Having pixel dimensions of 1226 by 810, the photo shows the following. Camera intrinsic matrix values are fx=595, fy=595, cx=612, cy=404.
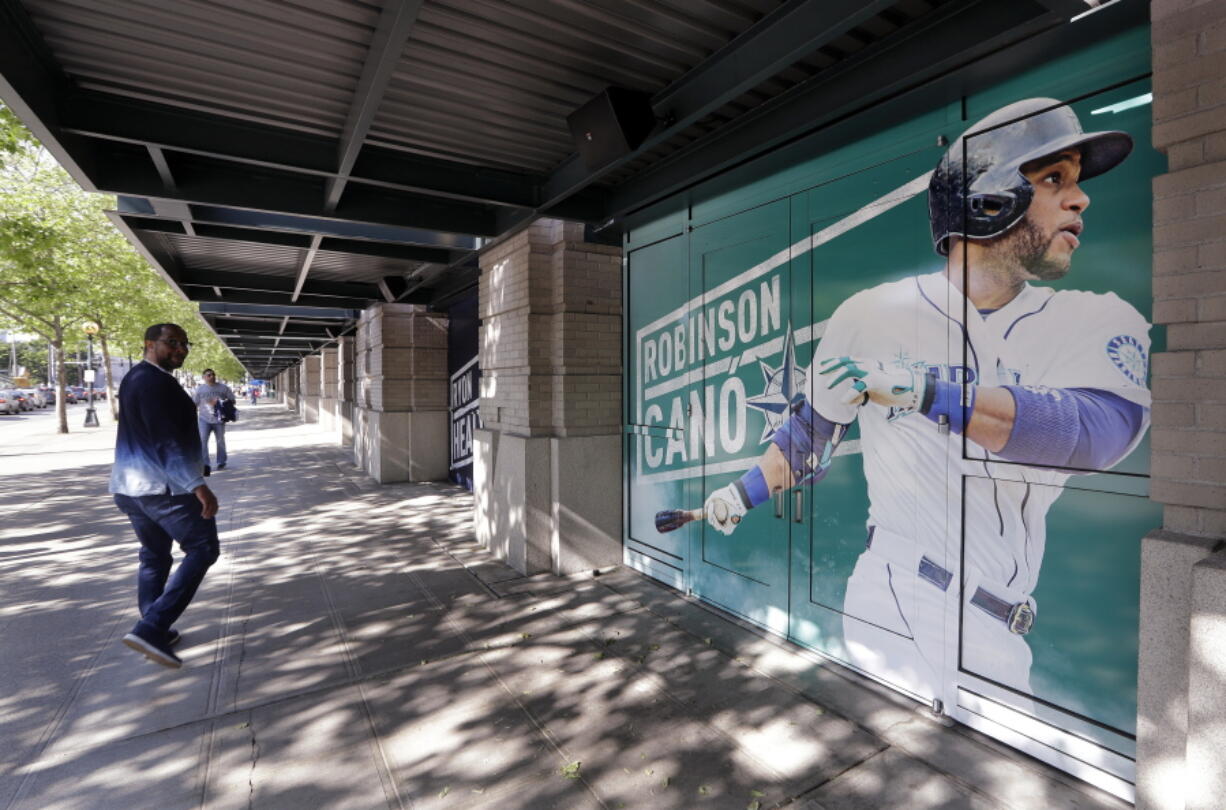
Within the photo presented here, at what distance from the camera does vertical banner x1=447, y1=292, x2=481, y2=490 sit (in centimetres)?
1009

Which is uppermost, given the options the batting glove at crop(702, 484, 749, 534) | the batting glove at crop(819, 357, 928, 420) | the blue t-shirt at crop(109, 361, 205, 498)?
the batting glove at crop(819, 357, 928, 420)

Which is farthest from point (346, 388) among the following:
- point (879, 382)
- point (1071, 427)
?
point (1071, 427)

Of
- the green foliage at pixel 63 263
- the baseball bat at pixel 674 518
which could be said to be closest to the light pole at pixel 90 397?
the green foliage at pixel 63 263

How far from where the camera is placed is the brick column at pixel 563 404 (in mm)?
5684

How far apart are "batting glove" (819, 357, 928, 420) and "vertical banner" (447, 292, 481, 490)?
708 centimetres

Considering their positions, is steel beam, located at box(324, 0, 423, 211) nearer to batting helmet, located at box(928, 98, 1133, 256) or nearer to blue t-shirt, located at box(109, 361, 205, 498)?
blue t-shirt, located at box(109, 361, 205, 498)

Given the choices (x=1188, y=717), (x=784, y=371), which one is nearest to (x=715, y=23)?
(x=784, y=371)

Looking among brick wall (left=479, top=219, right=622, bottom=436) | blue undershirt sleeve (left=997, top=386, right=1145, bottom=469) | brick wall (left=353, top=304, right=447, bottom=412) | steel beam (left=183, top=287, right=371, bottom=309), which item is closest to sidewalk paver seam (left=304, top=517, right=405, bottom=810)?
brick wall (left=479, top=219, right=622, bottom=436)

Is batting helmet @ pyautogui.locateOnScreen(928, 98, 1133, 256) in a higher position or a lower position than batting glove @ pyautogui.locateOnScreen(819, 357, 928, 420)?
higher

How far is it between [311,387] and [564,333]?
1040 inches

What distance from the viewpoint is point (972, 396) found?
3090mm

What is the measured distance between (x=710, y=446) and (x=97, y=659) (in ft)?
15.0

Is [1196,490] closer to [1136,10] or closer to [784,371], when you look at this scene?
[1136,10]

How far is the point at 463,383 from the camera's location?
10539mm
